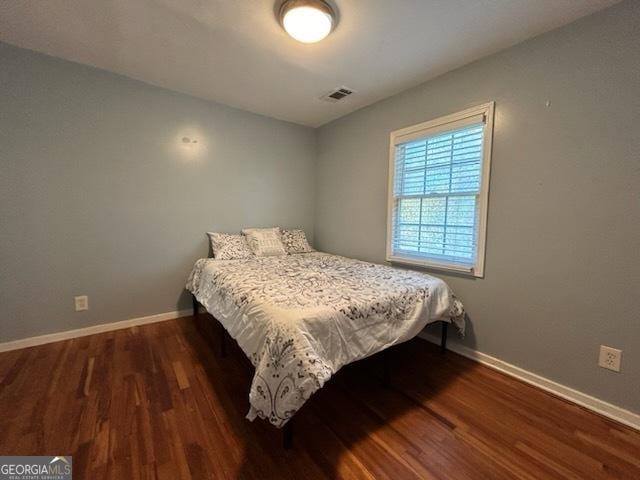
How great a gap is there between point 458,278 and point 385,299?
942mm

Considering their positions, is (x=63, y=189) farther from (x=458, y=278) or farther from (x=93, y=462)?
(x=458, y=278)

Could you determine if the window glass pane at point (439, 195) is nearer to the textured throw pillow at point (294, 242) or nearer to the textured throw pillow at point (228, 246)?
the textured throw pillow at point (294, 242)

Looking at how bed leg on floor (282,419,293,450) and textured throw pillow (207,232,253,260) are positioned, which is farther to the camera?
textured throw pillow (207,232,253,260)

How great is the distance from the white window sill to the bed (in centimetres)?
20

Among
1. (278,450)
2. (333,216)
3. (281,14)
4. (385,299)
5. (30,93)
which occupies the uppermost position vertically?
(281,14)

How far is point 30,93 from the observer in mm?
2016

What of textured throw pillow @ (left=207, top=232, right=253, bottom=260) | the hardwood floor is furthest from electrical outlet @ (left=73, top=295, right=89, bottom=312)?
textured throw pillow @ (left=207, top=232, right=253, bottom=260)

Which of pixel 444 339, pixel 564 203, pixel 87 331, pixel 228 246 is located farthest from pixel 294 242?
pixel 564 203

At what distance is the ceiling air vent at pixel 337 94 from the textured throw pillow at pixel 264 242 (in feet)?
5.16

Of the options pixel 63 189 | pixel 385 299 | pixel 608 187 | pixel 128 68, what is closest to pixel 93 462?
pixel 385 299

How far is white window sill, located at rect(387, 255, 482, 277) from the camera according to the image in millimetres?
2082

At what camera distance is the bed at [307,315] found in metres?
1.17

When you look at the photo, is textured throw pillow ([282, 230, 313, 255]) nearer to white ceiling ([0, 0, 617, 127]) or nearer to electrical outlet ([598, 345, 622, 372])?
white ceiling ([0, 0, 617, 127])

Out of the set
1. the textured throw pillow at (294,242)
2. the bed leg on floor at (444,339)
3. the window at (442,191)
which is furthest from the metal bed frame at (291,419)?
the textured throw pillow at (294,242)
